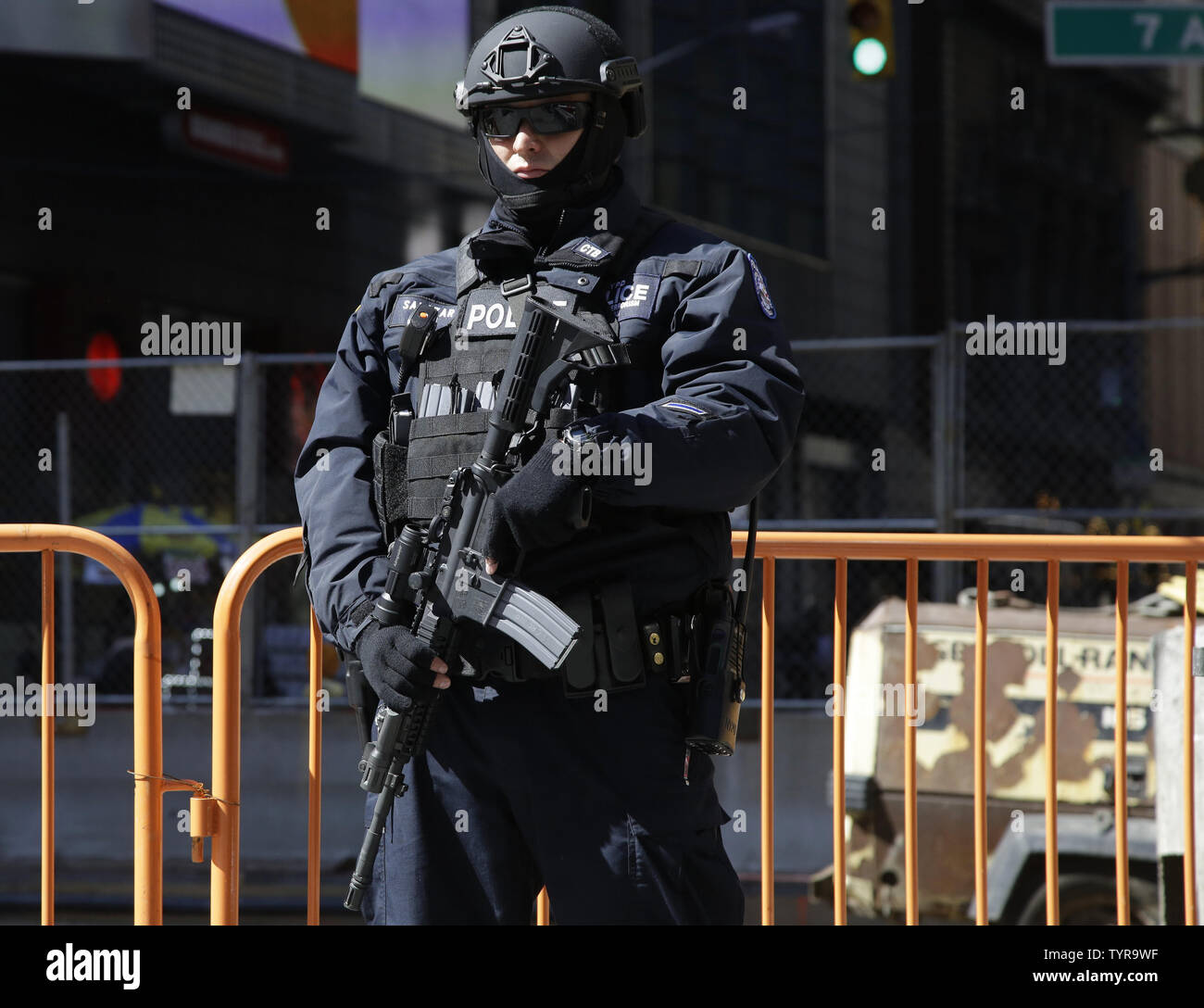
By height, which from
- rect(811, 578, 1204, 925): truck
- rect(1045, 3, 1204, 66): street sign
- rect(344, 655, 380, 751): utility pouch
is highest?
rect(1045, 3, 1204, 66): street sign

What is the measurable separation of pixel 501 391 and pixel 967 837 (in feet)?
11.8

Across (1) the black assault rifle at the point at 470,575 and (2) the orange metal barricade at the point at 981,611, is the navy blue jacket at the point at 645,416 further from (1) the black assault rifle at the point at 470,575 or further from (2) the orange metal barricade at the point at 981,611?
(2) the orange metal barricade at the point at 981,611

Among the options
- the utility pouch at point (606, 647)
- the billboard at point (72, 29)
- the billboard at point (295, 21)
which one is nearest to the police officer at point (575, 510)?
the utility pouch at point (606, 647)

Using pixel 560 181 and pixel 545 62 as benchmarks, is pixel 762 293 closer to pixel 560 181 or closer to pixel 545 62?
pixel 560 181

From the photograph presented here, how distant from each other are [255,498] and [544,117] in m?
5.37

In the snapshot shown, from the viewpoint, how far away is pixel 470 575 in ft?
8.36

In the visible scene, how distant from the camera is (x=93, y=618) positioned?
355 inches

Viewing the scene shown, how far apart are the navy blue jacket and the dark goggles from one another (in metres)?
0.15

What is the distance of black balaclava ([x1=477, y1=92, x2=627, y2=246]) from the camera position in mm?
2758

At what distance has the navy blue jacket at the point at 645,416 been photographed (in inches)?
97.8

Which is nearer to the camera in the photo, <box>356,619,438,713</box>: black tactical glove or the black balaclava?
<box>356,619,438,713</box>: black tactical glove

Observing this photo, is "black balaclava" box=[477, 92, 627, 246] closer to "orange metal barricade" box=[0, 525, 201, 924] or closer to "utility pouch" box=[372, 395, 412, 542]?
"utility pouch" box=[372, 395, 412, 542]

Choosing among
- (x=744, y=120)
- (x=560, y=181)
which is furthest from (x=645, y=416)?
(x=744, y=120)

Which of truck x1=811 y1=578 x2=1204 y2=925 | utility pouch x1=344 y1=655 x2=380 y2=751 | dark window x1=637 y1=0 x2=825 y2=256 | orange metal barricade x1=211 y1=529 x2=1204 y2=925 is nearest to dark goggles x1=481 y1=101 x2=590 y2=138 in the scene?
utility pouch x1=344 y1=655 x2=380 y2=751
